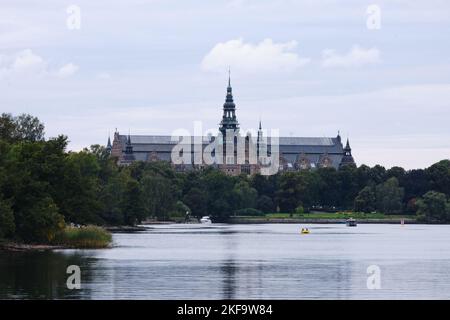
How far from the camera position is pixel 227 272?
259 feet

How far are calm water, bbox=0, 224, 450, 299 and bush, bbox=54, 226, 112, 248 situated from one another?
2027mm

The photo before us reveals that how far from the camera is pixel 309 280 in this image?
72.7 m

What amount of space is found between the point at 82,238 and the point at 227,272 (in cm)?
3046

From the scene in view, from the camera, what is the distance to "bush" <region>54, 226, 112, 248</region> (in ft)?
346

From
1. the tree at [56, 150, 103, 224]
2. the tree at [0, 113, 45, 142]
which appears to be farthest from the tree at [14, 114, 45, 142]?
the tree at [56, 150, 103, 224]

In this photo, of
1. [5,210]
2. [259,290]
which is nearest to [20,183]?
[5,210]

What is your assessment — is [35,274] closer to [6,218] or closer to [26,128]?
[6,218]

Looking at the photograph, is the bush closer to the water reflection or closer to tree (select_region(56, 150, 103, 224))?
tree (select_region(56, 150, 103, 224))

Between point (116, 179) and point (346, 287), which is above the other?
point (116, 179)

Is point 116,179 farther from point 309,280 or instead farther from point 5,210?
point 309,280

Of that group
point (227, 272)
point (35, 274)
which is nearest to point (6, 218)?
point (227, 272)

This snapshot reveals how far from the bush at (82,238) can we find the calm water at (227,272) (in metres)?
2.03
